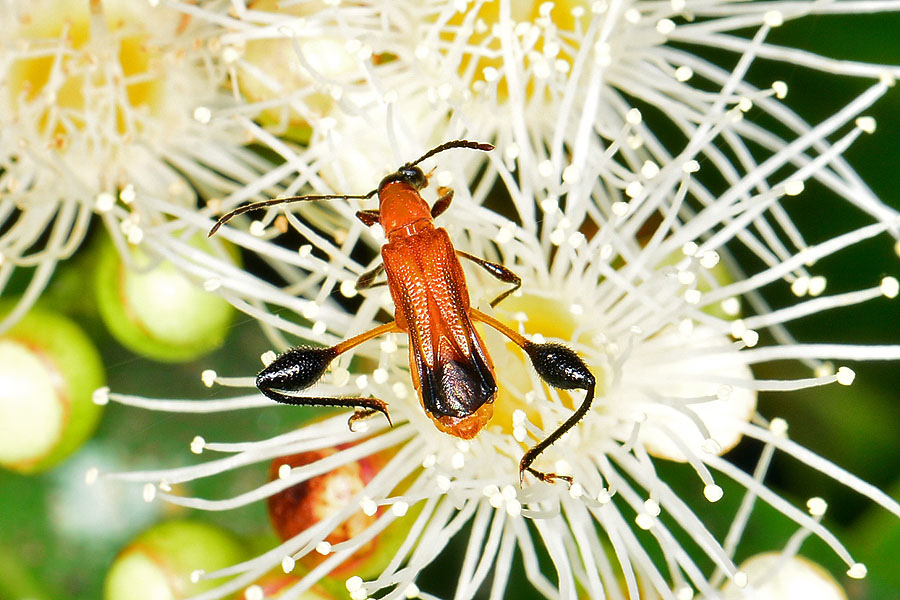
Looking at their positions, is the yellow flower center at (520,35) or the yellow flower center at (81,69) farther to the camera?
the yellow flower center at (81,69)

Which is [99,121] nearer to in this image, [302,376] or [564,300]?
[302,376]

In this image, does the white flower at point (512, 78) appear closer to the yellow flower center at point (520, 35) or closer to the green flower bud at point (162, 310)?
the yellow flower center at point (520, 35)

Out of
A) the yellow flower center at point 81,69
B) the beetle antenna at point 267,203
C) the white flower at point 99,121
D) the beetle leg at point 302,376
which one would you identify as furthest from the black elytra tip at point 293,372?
the yellow flower center at point 81,69

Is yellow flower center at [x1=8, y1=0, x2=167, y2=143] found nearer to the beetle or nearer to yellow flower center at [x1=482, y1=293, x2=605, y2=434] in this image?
the beetle

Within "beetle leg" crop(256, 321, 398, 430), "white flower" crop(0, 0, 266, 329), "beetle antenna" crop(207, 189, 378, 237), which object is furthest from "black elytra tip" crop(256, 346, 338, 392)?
"white flower" crop(0, 0, 266, 329)

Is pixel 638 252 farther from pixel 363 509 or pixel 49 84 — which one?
pixel 49 84

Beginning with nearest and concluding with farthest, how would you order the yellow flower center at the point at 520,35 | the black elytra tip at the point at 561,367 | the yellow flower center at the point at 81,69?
the black elytra tip at the point at 561,367 < the yellow flower center at the point at 520,35 < the yellow flower center at the point at 81,69

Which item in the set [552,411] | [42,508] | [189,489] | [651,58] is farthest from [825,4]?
[42,508]

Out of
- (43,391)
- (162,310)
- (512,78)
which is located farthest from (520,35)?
(43,391)
